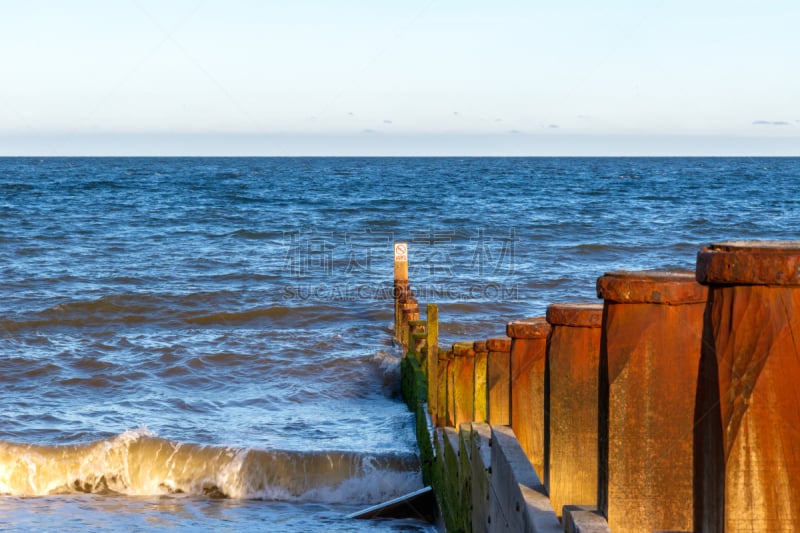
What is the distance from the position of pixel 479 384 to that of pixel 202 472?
15.3 feet

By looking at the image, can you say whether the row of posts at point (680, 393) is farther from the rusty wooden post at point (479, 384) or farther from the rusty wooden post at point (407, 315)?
the rusty wooden post at point (407, 315)

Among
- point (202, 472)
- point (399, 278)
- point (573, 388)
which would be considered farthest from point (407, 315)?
point (573, 388)

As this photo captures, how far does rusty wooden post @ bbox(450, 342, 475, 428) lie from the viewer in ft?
22.9

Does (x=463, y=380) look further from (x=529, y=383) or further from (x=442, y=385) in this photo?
(x=529, y=383)

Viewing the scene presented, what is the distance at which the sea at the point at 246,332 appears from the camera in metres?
9.99

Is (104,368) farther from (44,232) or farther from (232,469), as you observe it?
(44,232)

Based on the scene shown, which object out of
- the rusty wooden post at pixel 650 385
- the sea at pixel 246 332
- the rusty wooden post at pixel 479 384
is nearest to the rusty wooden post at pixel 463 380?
the rusty wooden post at pixel 479 384

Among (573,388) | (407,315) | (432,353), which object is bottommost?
(407,315)

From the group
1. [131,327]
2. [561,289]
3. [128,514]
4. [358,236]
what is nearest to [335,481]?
[128,514]

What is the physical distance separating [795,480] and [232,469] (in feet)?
30.1

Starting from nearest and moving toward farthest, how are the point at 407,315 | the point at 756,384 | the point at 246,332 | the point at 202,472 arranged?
the point at 756,384 → the point at 202,472 → the point at 407,315 → the point at 246,332

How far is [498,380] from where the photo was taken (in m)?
5.05

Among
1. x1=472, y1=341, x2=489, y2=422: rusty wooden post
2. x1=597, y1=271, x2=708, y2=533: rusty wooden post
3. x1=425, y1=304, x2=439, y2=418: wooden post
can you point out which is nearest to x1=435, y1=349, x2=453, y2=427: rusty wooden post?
x1=425, y1=304, x2=439, y2=418: wooden post

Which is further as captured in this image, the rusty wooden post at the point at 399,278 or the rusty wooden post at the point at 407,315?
the rusty wooden post at the point at 399,278
